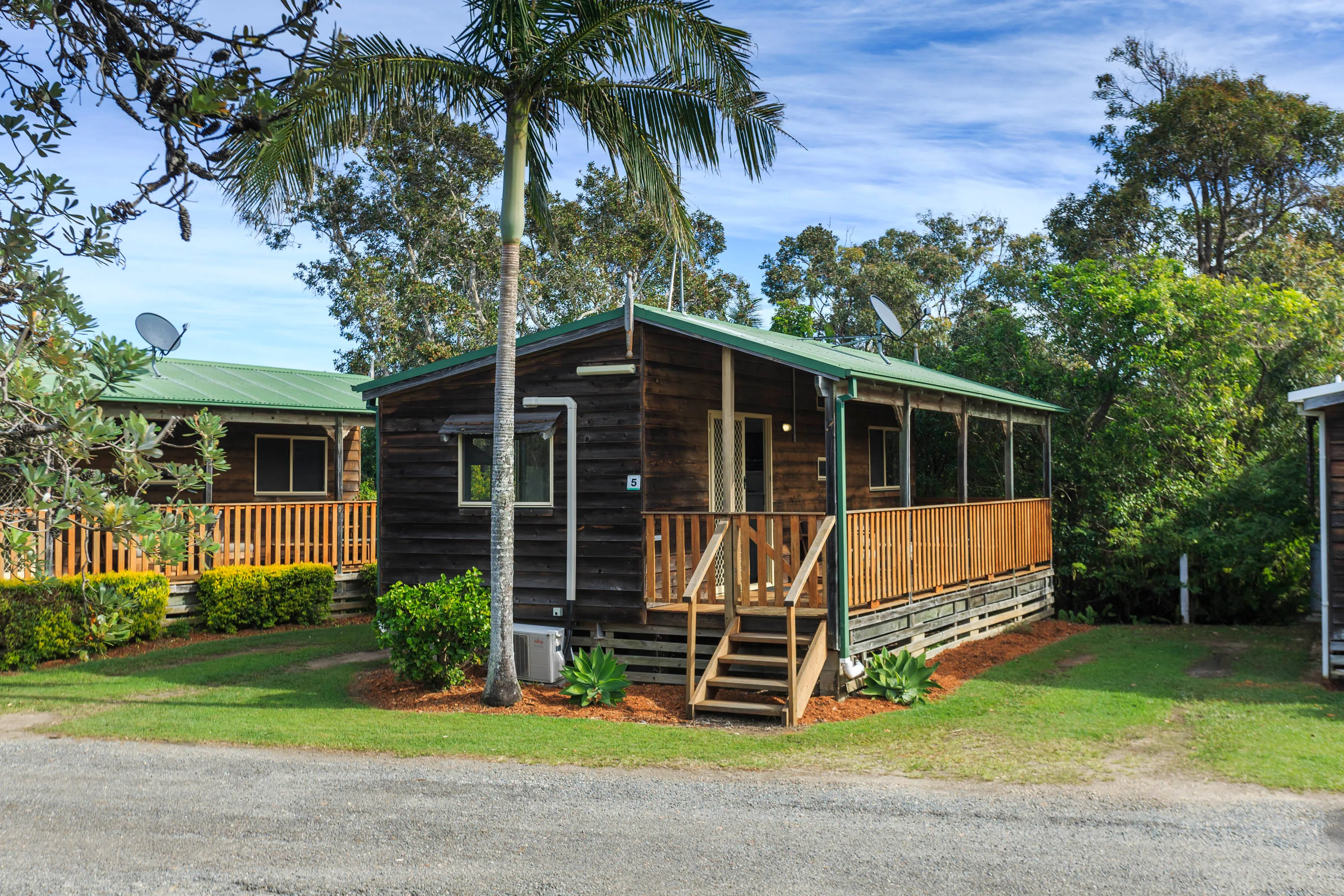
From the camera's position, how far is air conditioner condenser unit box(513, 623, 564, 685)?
11.1 metres

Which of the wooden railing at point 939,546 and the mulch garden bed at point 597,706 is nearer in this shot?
the mulch garden bed at point 597,706

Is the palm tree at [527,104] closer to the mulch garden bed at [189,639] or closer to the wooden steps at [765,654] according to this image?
the wooden steps at [765,654]

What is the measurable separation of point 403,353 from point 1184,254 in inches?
880

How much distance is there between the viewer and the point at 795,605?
382 inches

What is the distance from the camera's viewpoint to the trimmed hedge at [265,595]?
49.1ft

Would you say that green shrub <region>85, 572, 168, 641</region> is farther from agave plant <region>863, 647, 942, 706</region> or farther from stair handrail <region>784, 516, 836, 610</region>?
agave plant <region>863, 647, 942, 706</region>

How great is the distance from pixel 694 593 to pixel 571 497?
6.93 ft

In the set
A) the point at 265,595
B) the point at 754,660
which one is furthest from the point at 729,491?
the point at 265,595

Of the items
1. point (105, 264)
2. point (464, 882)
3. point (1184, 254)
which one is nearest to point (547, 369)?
point (464, 882)

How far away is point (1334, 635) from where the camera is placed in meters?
10.9

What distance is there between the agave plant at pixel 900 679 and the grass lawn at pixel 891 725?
308mm

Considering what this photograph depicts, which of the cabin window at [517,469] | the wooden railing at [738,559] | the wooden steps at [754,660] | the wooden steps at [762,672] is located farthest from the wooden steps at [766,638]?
the cabin window at [517,469]

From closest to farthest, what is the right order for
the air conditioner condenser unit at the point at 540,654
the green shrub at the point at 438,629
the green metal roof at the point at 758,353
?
the green metal roof at the point at 758,353
the green shrub at the point at 438,629
the air conditioner condenser unit at the point at 540,654

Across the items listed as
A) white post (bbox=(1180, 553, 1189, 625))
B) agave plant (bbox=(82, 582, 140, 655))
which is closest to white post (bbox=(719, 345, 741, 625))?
agave plant (bbox=(82, 582, 140, 655))
